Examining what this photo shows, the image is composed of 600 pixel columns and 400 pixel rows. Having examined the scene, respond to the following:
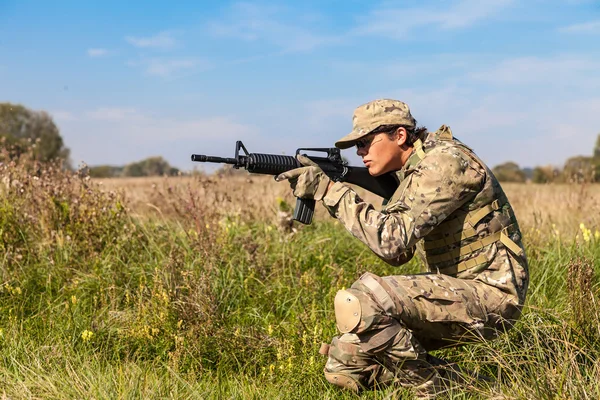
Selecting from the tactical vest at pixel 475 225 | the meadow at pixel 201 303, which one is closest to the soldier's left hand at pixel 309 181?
the tactical vest at pixel 475 225

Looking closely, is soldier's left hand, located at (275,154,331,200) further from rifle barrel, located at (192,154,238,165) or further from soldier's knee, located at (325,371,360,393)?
soldier's knee, located at (325,371,360,393)

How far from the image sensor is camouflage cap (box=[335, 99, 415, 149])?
11.4ft

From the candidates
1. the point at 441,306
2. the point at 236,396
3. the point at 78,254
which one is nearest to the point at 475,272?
the point at 441,306

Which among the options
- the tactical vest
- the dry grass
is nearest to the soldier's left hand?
the tactical vest

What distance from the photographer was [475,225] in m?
3.41

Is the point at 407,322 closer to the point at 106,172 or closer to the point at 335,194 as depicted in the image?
the point at 335,194

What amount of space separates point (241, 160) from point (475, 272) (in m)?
1.50

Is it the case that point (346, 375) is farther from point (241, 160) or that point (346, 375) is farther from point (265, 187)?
point (265, 187)

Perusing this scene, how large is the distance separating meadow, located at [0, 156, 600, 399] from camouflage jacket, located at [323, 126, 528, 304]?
0.40 m

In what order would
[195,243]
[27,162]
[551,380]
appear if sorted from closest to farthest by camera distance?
[551,380], [195,243], [27,162]

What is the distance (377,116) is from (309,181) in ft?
1.71

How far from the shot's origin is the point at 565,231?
23.3 feet

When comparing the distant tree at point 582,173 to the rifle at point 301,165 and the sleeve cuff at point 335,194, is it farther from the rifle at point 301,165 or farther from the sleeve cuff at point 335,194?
the sleeve cuff at point 335,194

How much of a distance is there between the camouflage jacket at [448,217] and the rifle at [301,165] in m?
0.25
